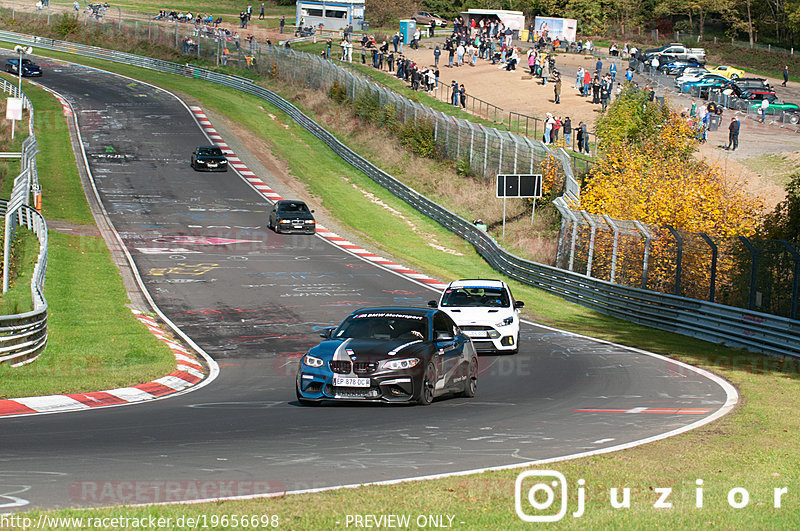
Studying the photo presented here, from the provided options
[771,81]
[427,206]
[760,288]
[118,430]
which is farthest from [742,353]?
[771,81]

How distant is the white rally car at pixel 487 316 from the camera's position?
65.3ft

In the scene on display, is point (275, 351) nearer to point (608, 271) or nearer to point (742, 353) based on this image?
point (742, 353)

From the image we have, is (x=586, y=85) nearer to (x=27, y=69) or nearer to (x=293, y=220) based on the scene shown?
(x=293, y=220)

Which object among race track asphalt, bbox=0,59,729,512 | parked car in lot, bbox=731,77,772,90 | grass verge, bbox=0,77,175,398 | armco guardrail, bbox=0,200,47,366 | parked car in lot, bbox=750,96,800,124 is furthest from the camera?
parked car in lot, bbox=731,77,772,90

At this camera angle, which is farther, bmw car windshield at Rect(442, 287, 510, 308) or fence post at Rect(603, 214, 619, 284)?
fence post at Rect(603, 214, 619, 284)

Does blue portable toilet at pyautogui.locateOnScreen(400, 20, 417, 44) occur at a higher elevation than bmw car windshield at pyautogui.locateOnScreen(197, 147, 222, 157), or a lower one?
higher

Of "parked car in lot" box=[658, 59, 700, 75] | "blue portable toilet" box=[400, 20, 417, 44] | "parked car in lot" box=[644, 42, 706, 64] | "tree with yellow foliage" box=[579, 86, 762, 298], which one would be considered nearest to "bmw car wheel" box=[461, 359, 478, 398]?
"tree with yellow foliage" box=[579, 86, 762, 298]

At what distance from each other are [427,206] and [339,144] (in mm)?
13026

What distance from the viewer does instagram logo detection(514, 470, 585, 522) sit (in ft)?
24.6

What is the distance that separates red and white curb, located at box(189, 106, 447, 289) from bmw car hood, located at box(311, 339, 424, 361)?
1732cm

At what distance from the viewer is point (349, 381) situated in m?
13.1

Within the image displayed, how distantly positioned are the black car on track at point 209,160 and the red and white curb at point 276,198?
118 cm

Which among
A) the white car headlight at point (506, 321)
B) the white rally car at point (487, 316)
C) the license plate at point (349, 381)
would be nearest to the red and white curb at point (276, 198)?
the white rally car at point (487, 316)

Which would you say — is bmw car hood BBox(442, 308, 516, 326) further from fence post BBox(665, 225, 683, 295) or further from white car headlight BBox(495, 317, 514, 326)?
fence post BBox(665, 225, 683, 295)
